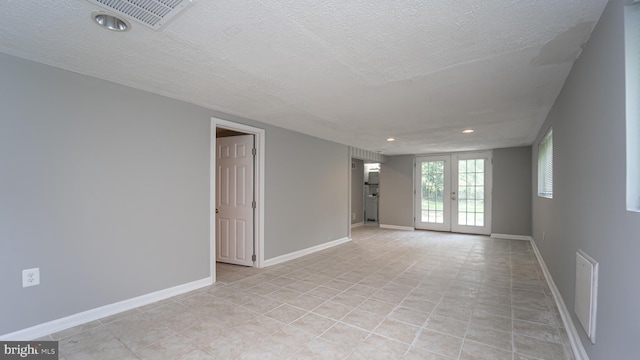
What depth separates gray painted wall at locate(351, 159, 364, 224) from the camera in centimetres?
886

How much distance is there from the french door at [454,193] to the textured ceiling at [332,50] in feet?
13.6

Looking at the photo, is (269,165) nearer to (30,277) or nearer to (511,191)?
(30,277)

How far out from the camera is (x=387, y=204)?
28.7 feet

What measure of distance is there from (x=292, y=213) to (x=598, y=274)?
3.94m

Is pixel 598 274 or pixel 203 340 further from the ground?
pixel 598 274

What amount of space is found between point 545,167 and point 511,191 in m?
2.91

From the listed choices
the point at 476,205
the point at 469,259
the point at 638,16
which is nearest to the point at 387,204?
the point at 476,205

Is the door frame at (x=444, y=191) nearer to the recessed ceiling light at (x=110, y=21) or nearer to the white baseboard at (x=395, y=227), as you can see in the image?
the white baseboard at (x=395, y=227)

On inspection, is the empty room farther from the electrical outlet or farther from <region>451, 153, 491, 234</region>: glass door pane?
<region>451, 153, 491, 234</region>: glass door pane

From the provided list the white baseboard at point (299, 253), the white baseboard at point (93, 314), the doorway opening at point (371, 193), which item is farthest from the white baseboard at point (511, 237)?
the white baseboard at point (93, 314)

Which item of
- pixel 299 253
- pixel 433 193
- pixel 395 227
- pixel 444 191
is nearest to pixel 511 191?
pixel 444 191

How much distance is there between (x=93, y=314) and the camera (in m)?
2.62

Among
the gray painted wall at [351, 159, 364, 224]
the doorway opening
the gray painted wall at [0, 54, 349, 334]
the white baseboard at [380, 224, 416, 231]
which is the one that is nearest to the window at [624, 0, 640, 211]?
the gray painted wall at [0, 54, 349, 334]

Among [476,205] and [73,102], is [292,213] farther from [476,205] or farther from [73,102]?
[476,205]
